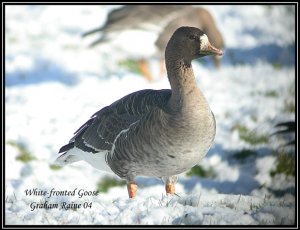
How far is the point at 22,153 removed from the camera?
957 centimetres

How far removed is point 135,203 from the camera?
17.9ft

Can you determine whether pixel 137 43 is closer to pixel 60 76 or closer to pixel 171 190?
pixel 60 76

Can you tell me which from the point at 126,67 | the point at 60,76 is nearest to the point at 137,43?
the point at 126,67

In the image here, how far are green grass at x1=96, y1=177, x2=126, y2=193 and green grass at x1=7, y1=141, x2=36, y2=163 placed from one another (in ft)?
4.35

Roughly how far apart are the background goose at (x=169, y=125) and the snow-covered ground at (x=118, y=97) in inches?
14.8

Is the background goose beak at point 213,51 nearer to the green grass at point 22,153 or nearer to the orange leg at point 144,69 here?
the green grass at point 22,153

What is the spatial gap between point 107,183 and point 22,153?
5.42ft

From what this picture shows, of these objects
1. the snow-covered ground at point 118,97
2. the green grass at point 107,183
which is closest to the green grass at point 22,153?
the snow-covered ground at point 118,97

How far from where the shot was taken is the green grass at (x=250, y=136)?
10.1 m

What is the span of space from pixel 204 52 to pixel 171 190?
1.64 m

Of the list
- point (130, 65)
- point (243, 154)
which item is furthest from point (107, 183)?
point (130, 65)

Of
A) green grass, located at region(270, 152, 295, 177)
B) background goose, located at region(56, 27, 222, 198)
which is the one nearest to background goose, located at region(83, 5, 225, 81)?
green grass, located at region(270, 152, 295, 177)

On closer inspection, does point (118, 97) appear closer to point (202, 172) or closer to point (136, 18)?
point (136, 18)

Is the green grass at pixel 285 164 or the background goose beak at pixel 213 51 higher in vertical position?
the background goose beak at pixel 213 51
